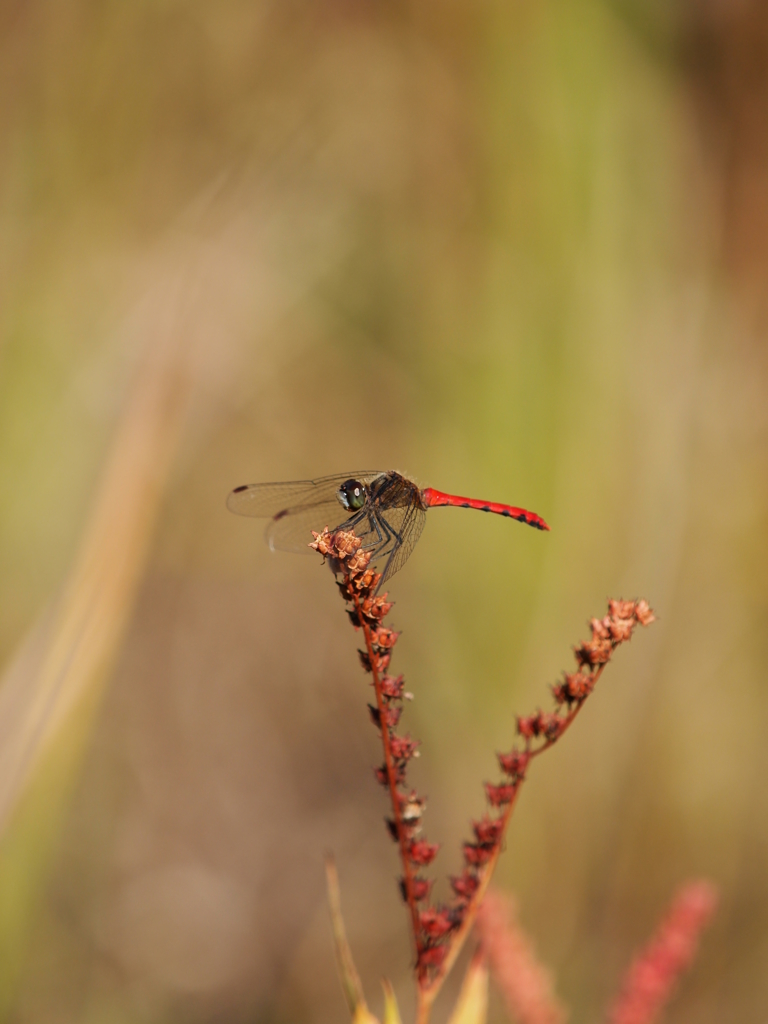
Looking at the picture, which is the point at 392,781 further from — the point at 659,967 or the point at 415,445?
the point at 415,445

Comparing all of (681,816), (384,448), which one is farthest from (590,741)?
(384,448)

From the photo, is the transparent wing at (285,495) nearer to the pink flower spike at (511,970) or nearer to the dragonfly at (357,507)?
the dragonfly at (357,507)

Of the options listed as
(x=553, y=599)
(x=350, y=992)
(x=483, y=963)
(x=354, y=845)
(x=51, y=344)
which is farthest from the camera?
(x=354, y=845)

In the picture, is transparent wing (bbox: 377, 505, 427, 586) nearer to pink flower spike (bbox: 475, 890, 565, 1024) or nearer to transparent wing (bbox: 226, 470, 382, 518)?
transparent wing (bbox: 226, 470, 382, 518)

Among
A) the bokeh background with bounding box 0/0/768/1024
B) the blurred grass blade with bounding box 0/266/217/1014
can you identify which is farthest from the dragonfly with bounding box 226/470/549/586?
the blurred grass blade with bounding box 0/266/217/1014

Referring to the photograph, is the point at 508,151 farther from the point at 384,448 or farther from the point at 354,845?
the point at 354,845

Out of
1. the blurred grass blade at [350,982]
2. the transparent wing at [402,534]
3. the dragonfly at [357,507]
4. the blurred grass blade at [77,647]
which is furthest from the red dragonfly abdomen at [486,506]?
the blurred grass blade at [350,982]
